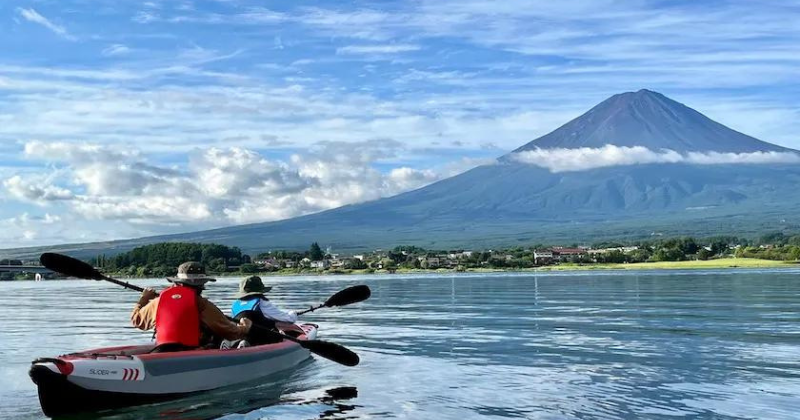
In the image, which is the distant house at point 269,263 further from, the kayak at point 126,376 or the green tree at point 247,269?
the kayak at point 126,376

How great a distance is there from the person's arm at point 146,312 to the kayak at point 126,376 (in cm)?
60

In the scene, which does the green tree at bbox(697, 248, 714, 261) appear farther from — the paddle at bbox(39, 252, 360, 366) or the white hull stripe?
the white hull stripe

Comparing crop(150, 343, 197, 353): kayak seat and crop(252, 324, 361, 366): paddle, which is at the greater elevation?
crop(150, 343, 197, 353): kayak seat

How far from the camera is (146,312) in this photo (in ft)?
41.8

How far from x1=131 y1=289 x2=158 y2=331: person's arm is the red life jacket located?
0.58ft

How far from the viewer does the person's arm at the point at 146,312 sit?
1269 cm

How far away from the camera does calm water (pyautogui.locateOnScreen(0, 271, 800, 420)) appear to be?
468 inches

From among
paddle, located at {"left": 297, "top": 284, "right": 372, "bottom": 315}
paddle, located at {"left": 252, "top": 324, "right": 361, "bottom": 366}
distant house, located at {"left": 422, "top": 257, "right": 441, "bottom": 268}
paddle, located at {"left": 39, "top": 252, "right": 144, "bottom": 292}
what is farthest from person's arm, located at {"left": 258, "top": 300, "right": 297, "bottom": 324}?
distant house, located at {"left": 422, "top": 257, "right": 441, "bottom": 268}

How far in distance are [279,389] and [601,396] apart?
15.7 feet

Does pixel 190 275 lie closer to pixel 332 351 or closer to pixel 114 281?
pixel 114 281

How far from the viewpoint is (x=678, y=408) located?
38.4ft

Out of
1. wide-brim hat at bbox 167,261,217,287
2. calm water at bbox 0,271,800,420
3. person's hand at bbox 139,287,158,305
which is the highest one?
wide-brim hat at bbox 167,261,217,287

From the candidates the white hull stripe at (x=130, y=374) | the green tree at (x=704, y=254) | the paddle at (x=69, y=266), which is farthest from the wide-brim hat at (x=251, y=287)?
the green tree at (x=704, y=254)

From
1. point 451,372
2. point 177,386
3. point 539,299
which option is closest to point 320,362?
point 451,372
